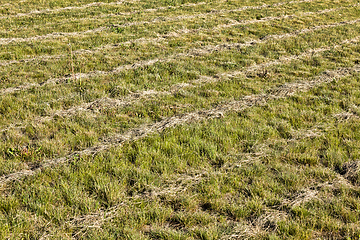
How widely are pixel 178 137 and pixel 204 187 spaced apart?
56.3 inches

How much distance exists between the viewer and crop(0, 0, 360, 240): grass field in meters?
3.86

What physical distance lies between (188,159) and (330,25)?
1284 centimetres

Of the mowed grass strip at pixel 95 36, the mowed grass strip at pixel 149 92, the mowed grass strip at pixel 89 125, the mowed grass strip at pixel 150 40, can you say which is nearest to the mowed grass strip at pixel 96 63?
the mowed grass strip at pixel 150 40

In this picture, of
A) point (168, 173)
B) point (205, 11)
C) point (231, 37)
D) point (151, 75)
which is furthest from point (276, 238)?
point (205, 11)

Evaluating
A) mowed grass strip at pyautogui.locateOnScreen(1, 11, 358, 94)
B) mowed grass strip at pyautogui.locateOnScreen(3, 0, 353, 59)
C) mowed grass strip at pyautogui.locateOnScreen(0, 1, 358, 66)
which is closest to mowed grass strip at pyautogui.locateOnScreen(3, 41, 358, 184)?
mowed grass strip at pyautogui.locateOnScreen(1, 11, 358, 94)

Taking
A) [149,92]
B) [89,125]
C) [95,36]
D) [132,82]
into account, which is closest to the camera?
[89,125]

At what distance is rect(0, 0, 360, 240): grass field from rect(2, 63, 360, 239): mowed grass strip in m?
0.02

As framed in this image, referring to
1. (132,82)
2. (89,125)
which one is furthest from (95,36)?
(89,125)

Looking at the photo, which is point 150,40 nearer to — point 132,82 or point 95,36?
point 95,36

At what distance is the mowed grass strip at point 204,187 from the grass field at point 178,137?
0.7 inches

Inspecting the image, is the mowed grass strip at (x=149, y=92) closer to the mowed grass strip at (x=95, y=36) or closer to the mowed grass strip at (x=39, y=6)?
the mowed grass strip at (x=95, y=36)

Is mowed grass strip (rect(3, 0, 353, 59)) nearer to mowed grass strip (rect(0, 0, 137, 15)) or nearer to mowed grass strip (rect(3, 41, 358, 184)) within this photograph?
mowed grass strip (rect(0, 0, 137, 15))

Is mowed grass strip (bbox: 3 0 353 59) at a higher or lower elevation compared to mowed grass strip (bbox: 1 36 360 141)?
higher

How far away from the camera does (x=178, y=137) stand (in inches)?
221
